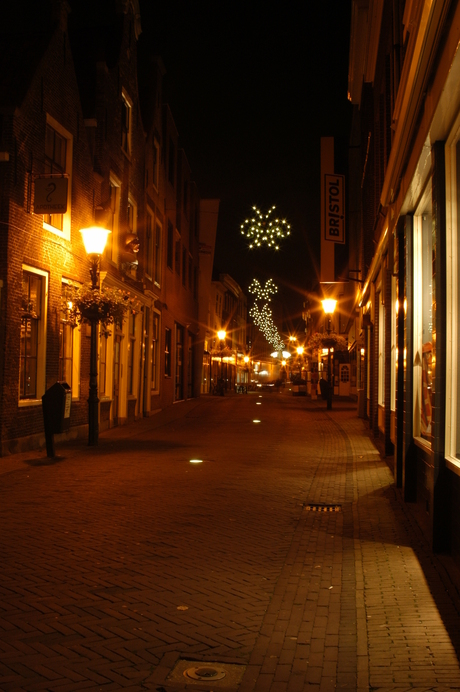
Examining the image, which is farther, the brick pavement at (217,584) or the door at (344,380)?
the door at (344,380)

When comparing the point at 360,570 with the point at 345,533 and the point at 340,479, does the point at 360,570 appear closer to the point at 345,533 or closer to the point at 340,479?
the point at 345,533

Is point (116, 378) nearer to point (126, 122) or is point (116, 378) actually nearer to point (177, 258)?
point (126, 122)

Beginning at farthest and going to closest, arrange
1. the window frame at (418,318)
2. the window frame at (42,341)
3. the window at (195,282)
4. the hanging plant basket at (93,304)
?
1. the window at (195,282)
2. the hanging plant basket at (93,304)
3. the window frame at (42,341)
4. the window frame at (418,318)

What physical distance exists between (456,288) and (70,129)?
12.4 metres

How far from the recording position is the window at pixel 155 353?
26.0m

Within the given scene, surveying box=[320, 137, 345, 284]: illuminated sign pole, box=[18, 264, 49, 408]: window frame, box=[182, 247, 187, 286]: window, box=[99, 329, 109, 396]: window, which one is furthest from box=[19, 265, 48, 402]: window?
box=[182, 247, 187, 286]: window

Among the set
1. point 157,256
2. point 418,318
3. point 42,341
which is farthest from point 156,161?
point 418,318

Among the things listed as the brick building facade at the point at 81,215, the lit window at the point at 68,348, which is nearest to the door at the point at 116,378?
the brick building facade at the point at 81,215

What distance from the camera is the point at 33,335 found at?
47.0 feet

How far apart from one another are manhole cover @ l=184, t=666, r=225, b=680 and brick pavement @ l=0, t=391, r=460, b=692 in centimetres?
7

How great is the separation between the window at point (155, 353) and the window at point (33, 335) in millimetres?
11122

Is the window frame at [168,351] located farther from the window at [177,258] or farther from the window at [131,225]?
the window at [131,225]

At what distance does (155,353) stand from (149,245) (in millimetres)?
4074

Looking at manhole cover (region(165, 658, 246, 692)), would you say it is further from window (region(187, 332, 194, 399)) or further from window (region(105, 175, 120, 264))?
window (region(187, 332, 194, 399))
